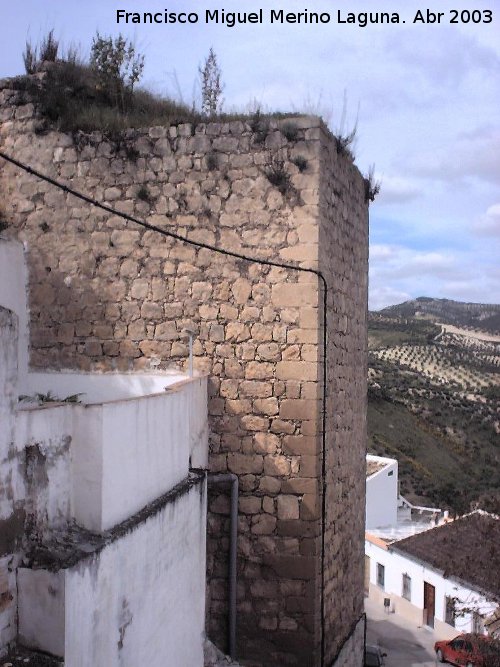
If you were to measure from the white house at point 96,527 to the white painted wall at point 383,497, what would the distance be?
1850 centimetres

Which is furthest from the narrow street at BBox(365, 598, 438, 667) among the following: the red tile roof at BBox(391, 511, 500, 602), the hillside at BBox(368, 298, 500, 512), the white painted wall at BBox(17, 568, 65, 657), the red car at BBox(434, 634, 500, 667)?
the white painted wall at BBox(17, 568, 65, 657)

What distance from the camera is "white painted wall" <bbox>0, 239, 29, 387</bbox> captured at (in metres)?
6.29

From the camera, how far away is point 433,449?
3447cm

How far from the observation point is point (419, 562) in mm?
18812

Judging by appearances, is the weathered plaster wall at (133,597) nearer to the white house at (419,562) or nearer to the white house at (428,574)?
the white house at (419,562)

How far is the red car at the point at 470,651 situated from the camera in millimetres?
8492

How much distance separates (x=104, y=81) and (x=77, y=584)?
5511 millimetres

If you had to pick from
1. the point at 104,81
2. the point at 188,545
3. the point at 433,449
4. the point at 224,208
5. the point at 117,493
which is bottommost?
the point at 433,449

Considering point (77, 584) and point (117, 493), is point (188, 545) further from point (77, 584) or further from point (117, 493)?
point (77, 584)

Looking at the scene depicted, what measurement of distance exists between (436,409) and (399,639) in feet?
76.9

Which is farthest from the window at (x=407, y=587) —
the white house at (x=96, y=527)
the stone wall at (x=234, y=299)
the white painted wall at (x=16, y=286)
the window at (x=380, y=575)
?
the white house at (x=96, y=527)

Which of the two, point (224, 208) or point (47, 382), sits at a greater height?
point (224, 208)

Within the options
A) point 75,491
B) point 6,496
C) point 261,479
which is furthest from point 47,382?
point 6,496

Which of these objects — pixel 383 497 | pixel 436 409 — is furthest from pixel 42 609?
pixel 436 409
